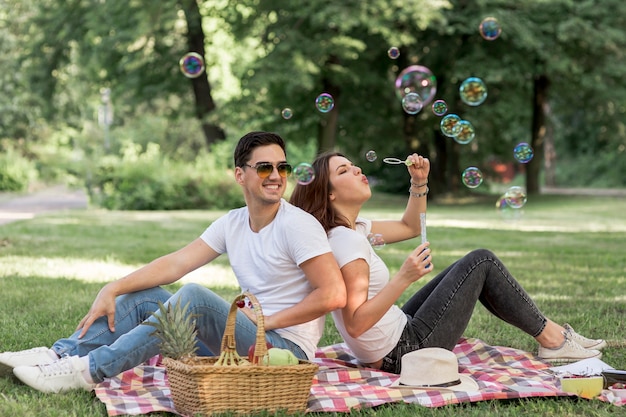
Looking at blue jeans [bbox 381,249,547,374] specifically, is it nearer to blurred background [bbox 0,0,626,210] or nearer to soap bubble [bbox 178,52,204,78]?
soap bubble [bbox 178,52,204,78]

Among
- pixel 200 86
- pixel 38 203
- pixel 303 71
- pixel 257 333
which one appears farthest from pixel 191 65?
pixel 38 203

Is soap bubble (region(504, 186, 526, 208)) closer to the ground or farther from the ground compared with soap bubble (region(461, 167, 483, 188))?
closer to the ground

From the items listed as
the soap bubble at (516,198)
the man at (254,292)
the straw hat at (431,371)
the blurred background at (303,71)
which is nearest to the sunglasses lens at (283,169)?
the man at (254,292)

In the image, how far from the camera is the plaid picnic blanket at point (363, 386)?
3.80 m

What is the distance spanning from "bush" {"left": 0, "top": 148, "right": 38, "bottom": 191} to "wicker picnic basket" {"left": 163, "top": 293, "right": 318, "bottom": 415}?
95.0 feet

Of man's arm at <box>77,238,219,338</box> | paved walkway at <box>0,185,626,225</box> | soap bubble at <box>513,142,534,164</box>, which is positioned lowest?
paved walkway at <box>0,185,626,225</box>

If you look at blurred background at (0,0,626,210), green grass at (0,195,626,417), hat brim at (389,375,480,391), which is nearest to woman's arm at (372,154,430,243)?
hat brim at (389,375,480,391)

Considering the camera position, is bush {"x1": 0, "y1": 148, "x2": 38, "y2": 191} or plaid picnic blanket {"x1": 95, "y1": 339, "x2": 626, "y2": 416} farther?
bush {"x1": 0, "y1": 148, "x2": 38, "y2": 191}

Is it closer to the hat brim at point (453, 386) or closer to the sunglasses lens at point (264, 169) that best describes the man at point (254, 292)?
the sunglasses lens at point (264, 169)

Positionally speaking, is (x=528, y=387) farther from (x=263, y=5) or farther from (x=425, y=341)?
(x=263, y=5)

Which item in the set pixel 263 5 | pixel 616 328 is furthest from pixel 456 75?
pixel 616 328

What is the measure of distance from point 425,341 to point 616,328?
80.0 inches

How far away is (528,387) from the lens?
4039 millimetres

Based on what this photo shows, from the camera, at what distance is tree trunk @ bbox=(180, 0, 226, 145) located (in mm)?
22531
